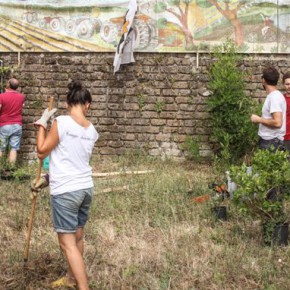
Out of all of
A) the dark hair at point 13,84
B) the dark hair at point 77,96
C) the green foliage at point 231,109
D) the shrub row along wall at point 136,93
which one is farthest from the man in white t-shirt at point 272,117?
the dark hair at point 13,84

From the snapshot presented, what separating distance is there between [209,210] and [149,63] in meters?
4.83

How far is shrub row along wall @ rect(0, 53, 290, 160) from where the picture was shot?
1027 cm

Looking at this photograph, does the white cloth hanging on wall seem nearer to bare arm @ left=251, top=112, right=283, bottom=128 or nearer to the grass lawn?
the grass lawn

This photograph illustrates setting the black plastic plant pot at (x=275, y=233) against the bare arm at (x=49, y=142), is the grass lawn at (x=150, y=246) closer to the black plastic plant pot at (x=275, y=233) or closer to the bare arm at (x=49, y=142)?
the black plastic plant pot at (x=275, y=233)

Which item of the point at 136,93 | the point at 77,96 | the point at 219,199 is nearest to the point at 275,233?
the point at 219,199

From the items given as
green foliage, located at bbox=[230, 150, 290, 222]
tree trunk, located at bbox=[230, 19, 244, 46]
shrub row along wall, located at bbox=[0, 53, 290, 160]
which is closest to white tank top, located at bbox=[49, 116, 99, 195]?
green foliage, located at bbox=[230, 150, 290, 222]

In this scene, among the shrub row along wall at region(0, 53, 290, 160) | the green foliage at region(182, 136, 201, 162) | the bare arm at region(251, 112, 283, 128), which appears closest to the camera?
the bare arm at region(251, 112, 283, 128)

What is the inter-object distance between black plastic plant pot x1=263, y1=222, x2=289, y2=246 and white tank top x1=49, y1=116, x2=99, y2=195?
209 cm

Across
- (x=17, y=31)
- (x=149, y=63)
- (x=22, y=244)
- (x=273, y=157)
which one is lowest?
(x=22, y=244)

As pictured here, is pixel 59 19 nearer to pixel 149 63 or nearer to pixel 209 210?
pixel 149 63

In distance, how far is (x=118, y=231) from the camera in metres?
5.74

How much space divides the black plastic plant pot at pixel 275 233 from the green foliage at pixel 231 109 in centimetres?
428

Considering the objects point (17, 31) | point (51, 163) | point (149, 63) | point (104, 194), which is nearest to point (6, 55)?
point (17, 31)

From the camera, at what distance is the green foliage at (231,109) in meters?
9.57
